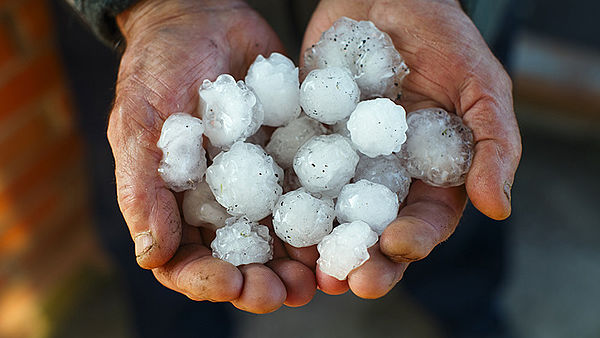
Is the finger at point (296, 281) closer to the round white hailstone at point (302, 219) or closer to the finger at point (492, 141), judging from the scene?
the round white hailstone at point (302, 219)

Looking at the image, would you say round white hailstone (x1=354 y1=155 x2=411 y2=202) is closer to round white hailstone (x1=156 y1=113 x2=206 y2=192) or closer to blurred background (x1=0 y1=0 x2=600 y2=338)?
round white hailstone (x1=156 y1=113 x2=206 y2=192)

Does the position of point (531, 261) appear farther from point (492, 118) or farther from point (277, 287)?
point (277, 287)

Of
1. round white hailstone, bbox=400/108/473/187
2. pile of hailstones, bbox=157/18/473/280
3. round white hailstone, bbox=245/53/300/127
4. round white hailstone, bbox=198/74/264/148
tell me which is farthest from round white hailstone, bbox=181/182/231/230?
round white hailstone, bbox=400/108/473/187

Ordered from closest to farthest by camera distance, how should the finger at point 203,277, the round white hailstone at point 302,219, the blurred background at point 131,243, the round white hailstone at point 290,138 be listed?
the finger at point 203,277 → the round white hailstone at point 302,219 → the round white hailstone at point 290,138 → the blurred background at point 131,243

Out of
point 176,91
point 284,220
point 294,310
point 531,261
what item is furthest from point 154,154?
point 531,261

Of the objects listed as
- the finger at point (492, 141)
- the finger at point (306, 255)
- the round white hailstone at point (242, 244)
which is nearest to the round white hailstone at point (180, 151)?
the round white hailstone at point (242, 244)

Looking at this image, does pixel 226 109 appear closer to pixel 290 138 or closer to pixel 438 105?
pixel 290 138

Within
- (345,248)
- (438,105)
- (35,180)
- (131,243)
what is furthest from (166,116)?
(35,180)
